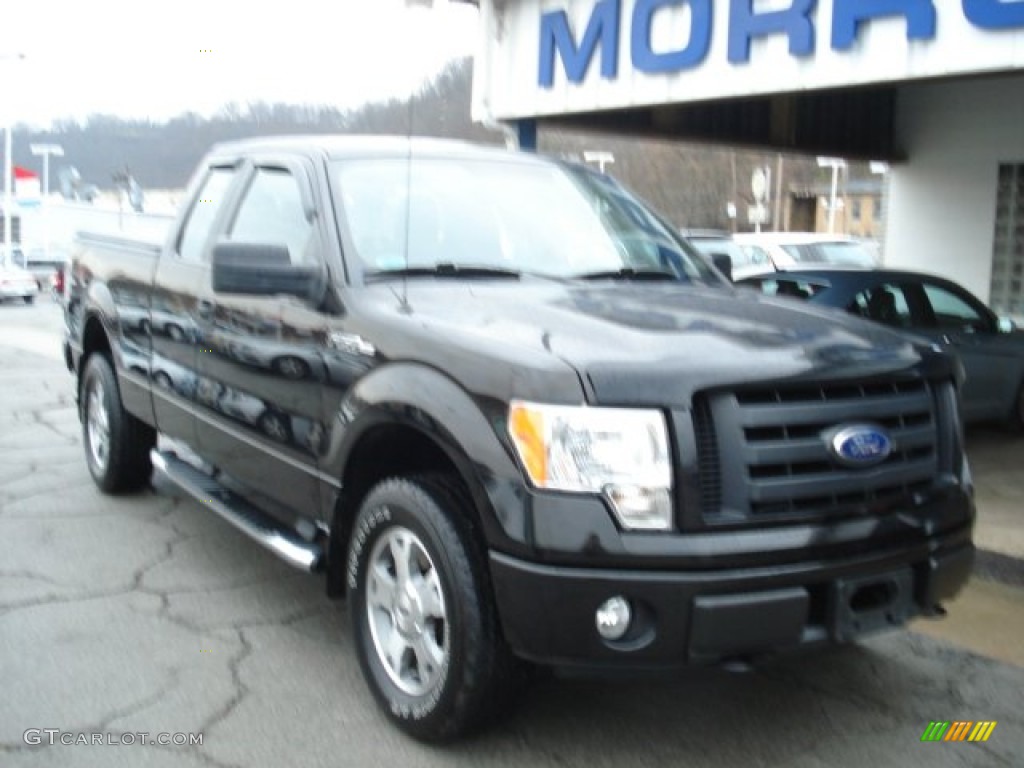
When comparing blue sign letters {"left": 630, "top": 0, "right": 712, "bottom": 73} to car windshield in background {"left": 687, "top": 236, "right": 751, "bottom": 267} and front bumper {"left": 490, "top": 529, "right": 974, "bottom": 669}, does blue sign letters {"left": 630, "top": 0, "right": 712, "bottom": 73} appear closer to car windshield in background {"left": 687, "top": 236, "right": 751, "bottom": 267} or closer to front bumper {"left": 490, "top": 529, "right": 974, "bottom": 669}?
front bumper {"left": 490, "top": 529, "right": 974, "bottom": 669}

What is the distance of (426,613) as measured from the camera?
336 centimetres

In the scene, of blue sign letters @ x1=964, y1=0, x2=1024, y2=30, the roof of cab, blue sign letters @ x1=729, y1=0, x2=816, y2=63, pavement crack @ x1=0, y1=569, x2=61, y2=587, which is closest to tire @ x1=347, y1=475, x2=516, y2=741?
the roof of cab

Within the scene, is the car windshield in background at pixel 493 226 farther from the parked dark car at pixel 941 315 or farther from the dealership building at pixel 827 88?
the parked dark car at pixel 941 315

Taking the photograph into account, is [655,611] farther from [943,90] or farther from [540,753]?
[943,90]

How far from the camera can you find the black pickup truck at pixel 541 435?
2.91 m

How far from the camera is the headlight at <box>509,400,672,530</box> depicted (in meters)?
2.90

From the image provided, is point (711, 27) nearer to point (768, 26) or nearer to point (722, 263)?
point (768, 26)

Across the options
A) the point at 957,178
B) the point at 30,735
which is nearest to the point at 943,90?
the point at 957,178

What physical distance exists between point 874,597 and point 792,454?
533 millimetres

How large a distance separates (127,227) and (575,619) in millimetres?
5010

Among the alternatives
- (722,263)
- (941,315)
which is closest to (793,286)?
(941,315)

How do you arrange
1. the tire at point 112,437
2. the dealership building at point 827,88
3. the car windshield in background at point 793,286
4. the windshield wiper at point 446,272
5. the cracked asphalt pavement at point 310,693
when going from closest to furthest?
1. the cracked asphalt pavement at point 310,693
2. the windshield wiper at point 446,272
3. the tire at point 112,437
4. the dealership building at point 827,88
5. the car windshield in background at point 793,286

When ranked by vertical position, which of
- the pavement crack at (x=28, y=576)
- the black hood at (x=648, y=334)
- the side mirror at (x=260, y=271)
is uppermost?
the side mirror at (x=260, y=271)

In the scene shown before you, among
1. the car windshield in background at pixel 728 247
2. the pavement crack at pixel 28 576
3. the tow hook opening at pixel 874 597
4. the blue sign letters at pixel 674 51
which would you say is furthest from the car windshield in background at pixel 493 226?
the car windshield in background at pixel 728 247
